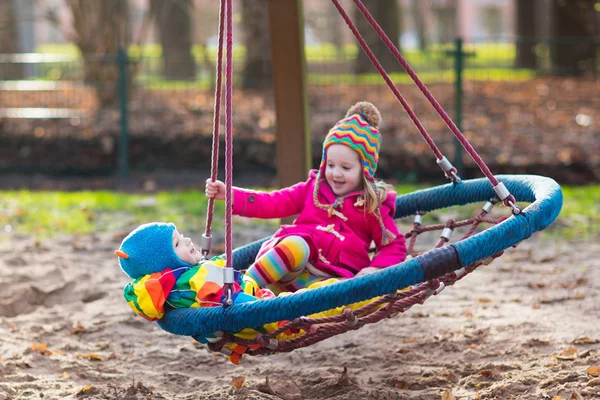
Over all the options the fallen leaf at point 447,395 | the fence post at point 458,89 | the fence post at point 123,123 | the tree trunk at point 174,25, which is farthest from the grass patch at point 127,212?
the tree trunk at point 174,25

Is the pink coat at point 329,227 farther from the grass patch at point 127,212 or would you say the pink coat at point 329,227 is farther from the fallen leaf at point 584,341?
the grass patch at point 127,212

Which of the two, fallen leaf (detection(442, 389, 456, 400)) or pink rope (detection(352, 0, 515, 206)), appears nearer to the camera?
pink rope (detection(352, 0, 515, 206))

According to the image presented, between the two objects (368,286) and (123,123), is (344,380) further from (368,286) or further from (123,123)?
(123,123)

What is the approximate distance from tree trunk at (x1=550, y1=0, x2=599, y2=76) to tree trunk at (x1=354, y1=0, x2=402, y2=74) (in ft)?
8.51

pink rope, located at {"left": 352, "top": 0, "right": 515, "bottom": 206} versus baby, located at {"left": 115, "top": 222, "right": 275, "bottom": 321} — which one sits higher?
pink rope, located at {"left": 352, "top": 0, "right": 515, "bottom": 206}

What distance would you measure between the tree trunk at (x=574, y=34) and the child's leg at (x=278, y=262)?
25.5 feet

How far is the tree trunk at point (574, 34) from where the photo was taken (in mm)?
11539

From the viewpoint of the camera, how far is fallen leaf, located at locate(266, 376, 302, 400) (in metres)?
3.41

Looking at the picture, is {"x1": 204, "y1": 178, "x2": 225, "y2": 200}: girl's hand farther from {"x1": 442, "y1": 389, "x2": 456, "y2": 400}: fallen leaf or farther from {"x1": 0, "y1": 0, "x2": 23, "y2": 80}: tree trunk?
{"x1": 0, "y1": 0, "x2": 23, "y2": 80}: tree trunk

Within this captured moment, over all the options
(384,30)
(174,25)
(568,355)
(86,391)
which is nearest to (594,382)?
(568,355)

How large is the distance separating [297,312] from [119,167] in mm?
7569

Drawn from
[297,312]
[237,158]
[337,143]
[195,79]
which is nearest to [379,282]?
[297,312]

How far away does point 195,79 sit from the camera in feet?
38.6

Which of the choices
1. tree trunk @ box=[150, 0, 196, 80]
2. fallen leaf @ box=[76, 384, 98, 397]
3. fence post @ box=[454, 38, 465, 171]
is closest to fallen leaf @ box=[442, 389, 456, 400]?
fallen leaf @ box=[76, 384, 98, 397]
